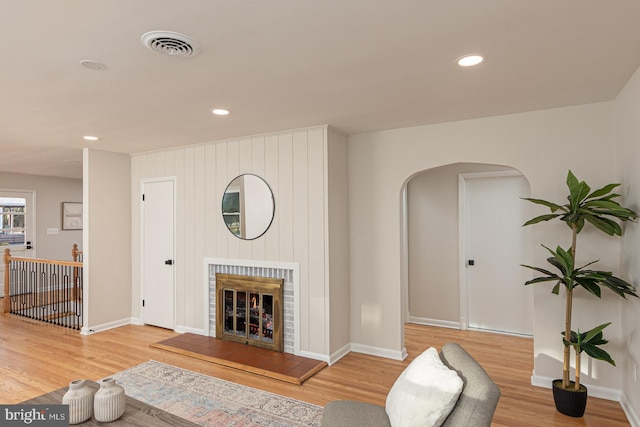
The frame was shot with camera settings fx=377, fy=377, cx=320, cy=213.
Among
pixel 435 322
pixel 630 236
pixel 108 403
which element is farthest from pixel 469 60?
pixel 435 322

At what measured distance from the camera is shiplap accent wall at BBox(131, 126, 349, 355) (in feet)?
13.1

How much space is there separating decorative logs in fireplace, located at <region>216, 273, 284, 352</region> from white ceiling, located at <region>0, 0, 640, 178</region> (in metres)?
1.82

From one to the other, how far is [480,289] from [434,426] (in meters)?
3.65

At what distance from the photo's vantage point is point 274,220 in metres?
4.28

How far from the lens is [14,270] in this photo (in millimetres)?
7227

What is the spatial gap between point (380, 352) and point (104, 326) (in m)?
3.77

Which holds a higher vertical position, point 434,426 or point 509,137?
point 509,137

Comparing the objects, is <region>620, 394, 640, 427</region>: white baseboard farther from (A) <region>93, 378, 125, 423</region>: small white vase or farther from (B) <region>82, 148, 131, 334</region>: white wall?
(B) <region>82, 148, 131, 334</region>: white wall

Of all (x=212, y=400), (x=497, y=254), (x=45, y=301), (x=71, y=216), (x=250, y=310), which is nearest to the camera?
(x=212, y=400)

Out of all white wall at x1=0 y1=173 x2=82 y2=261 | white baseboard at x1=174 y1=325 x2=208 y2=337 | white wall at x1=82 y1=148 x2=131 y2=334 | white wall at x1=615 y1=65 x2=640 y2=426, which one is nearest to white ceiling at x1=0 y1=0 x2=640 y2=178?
white wall at x1=615 y1=65 x2=640 y2=426

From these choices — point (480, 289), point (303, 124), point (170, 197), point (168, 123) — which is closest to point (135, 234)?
point (170, 197)

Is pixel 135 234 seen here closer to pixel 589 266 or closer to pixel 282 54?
pixel 282 54

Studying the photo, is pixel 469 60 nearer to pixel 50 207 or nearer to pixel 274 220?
pixel 274 220

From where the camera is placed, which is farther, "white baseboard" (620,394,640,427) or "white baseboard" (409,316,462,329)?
"white baseboard" (409,316,462,329)
